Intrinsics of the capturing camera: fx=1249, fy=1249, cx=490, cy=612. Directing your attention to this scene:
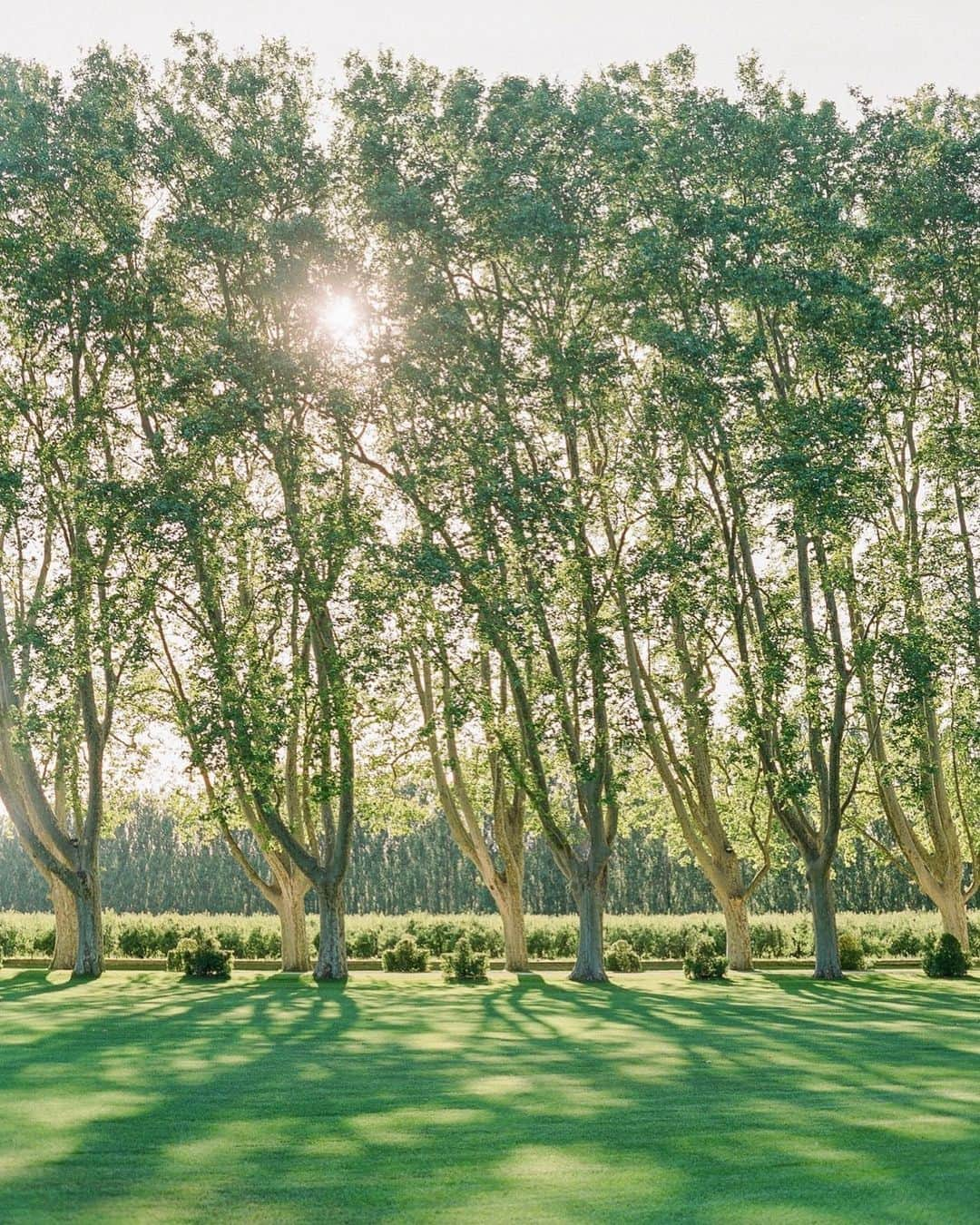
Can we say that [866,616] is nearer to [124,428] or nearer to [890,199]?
[890,199]

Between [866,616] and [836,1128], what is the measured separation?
852 inches

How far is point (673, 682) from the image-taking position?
1193 inches

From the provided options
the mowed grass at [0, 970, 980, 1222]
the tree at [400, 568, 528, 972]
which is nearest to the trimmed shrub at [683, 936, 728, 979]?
the tree at [400, 568, 528, 972]

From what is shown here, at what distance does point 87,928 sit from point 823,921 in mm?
17447

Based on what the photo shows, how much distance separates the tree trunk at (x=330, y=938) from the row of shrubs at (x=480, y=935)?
10528 millimetres

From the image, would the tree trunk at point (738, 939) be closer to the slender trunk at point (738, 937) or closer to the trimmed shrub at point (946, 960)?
the slender trunk at point (738, 937)

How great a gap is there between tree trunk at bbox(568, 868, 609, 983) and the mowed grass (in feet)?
25.7

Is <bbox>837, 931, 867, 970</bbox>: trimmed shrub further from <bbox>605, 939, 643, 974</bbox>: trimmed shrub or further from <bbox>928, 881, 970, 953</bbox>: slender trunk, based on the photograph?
<bbox>605, 939, 643, 974</bbox>: trimmed shrub

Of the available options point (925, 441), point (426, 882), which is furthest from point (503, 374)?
point (426, 882)

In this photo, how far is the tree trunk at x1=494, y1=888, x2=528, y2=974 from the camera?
32.1 meters

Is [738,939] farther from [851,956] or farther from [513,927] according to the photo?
[513,927]

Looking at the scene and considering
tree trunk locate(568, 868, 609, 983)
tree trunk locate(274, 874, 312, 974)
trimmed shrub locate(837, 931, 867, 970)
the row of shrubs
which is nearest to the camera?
tree trunk locate(568, 868, 609, 983)

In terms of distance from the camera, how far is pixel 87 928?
29391 mm

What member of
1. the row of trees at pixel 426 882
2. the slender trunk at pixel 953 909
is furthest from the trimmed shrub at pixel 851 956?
the row of trees at pixel 426 882
